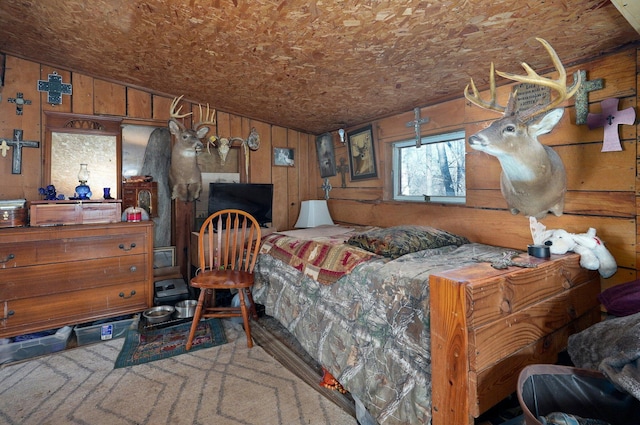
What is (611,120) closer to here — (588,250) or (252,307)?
(588,250)

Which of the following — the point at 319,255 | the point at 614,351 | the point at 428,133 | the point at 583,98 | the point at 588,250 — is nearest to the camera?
the point at 614,351

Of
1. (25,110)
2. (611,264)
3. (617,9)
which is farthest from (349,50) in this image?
(25,110)

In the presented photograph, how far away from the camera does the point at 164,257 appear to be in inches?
127

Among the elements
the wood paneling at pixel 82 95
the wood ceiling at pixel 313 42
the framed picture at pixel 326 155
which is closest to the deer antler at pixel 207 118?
the wood ceiling at pixel 313 42

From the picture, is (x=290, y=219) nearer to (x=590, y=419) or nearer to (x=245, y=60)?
(x=245, y=60)

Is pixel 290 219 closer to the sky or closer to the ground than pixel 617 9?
closer to the ground

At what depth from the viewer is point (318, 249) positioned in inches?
85.4

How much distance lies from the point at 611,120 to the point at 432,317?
1.39 metres

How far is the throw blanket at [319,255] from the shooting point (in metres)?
1.83

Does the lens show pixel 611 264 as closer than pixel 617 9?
No

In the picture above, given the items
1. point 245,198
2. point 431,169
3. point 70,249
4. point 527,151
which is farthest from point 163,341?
point 527,151

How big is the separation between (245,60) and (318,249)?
4.66 feet

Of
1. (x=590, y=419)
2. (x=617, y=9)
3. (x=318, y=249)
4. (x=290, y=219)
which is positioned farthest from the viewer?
(x=290, y=219)

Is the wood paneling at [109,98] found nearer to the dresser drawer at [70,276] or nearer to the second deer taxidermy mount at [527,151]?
the dresser drawer at [70,276]
